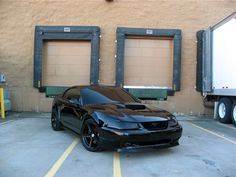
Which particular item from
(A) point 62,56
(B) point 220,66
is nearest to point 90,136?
(B) point 220,66

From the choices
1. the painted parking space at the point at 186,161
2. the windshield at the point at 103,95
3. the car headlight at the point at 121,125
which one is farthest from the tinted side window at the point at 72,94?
the painted parking space at the point at 186,161

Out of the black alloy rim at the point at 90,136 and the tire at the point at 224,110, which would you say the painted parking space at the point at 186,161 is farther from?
the tire at the point at 224,110

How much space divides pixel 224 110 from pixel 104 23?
651 cm

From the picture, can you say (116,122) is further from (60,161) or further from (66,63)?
(66,63)

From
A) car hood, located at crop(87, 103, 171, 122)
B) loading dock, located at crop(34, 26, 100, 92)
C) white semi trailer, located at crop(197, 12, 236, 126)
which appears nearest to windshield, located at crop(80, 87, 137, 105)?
car hood, located at crop(87, 103, 171, 122)

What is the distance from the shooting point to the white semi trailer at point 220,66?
1227 cm

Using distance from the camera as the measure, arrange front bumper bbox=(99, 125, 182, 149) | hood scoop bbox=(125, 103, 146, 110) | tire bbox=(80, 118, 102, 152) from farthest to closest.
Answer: hood scoop bbox=(125, 103, 146, 110)
tire bbox=(80, 118, 102, 152)
front bumper bbox=(99, 125, 182, 149)

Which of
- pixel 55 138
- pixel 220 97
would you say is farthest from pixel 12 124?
pixel 220 97

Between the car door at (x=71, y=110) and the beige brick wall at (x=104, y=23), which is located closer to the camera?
the car door at (x=71, y=110)

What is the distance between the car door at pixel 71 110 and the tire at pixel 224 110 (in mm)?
6286

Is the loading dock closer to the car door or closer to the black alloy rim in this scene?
the car door

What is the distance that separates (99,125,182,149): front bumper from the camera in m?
6.59

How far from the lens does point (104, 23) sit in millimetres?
15625

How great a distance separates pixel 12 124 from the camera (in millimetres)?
11508
